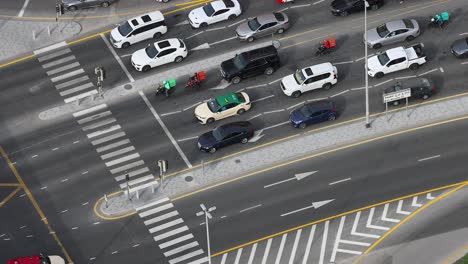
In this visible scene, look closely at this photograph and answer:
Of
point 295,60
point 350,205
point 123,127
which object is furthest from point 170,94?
point 350,205

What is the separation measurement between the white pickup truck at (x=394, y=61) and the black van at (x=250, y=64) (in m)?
9.87

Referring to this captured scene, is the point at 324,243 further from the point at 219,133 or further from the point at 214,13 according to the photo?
the point at 214,13

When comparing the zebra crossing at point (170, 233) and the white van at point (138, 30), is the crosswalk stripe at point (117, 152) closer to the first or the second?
the zebra crossing at point (170, 233)

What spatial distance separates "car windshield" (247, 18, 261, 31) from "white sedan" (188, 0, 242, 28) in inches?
108

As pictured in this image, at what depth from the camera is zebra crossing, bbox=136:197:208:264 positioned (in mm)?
100375

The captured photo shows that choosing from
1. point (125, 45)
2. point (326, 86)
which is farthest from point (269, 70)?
point (125, 45)

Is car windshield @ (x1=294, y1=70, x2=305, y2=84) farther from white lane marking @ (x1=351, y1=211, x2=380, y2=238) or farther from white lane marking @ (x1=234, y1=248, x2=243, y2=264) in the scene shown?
white lane marking @ (x1=234, y1=248, x2=243, y2=264)

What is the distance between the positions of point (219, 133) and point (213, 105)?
4175 mm

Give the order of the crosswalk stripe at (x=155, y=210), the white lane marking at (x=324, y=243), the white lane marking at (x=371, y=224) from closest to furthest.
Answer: the white lane marking at (x=324, y=243) → the white lane marking at (x=371, y=224) → the crosswalk stripe at (x=155, y=210)

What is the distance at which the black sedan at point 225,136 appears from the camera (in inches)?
4247

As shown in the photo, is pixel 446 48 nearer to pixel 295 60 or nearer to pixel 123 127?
pixel 295 60

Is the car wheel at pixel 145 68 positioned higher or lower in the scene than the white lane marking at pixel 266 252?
higher

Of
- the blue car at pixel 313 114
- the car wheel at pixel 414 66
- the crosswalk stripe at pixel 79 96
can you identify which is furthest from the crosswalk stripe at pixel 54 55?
the car wheel at pixel 414 66

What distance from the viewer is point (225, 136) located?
107750 millimetres
